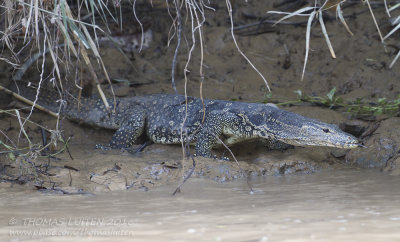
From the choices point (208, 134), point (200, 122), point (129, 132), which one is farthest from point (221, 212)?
point (129, 132)

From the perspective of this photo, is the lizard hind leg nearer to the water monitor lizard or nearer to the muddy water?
the water monitor lizard

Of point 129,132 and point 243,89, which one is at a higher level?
point 243,89

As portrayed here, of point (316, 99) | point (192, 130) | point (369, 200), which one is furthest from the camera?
point (316, 99)

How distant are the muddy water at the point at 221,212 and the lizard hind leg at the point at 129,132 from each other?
199cm

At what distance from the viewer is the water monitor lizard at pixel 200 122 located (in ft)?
20.5

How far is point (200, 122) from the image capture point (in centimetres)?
680

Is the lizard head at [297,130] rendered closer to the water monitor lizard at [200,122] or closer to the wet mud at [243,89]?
the water monitor lizard at [200,122]

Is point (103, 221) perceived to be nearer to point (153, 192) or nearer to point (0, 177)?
point (153, 192)

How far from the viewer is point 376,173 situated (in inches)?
230

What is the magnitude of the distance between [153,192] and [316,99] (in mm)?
3830

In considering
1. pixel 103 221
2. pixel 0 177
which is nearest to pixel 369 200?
pixel 103 221

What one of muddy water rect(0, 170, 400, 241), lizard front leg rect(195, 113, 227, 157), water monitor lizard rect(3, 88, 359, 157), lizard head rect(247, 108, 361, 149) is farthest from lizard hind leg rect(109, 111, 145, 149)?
muddy water rect(0, 170, 400, 241)

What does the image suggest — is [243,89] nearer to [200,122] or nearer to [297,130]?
[200,122]

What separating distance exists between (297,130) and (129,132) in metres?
2.34
